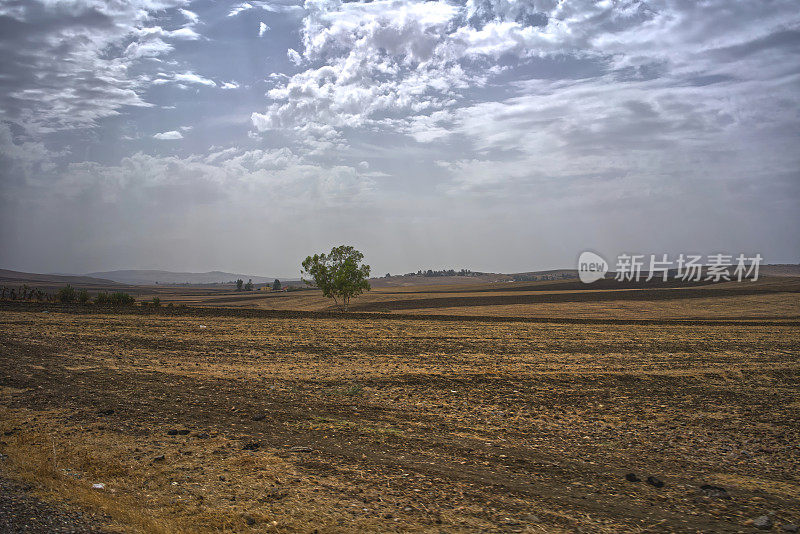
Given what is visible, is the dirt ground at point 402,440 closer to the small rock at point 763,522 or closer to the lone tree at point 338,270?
the small rock at point 763,522

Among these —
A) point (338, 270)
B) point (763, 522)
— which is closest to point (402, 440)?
point (763, 522)

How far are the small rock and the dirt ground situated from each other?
4 centimetres

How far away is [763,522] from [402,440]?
203 inches

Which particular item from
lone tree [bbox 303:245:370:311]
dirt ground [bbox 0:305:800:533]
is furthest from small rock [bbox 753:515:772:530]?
lone tree [bbox 303:245:370:311]

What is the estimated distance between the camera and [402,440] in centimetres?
908

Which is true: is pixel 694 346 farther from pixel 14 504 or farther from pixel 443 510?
pixel 14 504

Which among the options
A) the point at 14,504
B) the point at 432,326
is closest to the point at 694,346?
the point at 432,326

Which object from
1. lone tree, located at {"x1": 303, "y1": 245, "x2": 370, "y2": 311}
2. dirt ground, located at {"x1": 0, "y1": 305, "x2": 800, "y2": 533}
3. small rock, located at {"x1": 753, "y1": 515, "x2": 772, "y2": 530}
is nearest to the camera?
small rock, located at {"x1": 753, "y1": 515, "x2": 772, "y2": 530}

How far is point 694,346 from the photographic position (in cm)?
2497

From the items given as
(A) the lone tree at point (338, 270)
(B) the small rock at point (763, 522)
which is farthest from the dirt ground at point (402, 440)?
(A) the lone tree at point (338, 270)

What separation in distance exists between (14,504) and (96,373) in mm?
9853

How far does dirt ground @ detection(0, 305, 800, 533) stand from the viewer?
6.22 meters

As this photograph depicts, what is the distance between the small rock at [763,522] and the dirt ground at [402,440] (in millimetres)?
39

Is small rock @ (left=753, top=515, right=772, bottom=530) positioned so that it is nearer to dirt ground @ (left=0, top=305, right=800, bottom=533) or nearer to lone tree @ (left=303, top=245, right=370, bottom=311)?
dirt ground @ (left=0, top=305, right=800, bottom=533)
